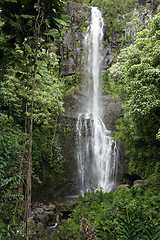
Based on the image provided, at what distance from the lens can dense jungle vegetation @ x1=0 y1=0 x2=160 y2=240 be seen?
5.28 feet

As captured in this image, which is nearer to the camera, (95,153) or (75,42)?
(95,153)

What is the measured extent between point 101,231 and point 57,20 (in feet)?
11.0

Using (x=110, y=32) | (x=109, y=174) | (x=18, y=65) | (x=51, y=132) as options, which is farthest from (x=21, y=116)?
(x=110, y=32)

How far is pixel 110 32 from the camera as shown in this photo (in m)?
20.4

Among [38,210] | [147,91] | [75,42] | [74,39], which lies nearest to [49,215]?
[38,210]

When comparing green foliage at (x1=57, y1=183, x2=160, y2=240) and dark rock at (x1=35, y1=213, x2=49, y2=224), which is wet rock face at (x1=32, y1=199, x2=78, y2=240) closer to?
dark rock at (x1=35, y1=213, x2=49, y2=224)

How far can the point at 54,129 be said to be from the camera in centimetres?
941

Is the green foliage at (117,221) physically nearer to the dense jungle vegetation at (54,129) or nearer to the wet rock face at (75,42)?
the dense jungle vegetation at (54,129)

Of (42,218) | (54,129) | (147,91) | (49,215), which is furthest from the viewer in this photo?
(54,129)

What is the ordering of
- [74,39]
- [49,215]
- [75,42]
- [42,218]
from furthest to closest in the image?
[74,39] → [75,42] → [49,215] → [42,218]

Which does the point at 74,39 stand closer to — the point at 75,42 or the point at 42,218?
the point at 75,42

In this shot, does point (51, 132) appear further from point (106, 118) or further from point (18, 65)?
point (18, 65)

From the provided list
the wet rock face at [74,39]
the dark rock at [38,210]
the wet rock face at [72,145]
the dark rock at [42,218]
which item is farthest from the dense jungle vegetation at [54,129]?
the wet rock face at [74,39]

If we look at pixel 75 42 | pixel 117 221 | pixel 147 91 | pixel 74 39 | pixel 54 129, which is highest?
pixel 74 39
